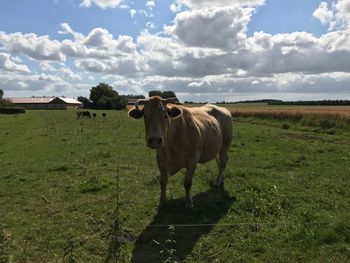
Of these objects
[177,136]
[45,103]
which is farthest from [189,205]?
[45,103]

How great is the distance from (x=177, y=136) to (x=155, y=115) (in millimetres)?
1227

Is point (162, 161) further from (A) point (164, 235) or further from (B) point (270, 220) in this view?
(B) point (270, 220)

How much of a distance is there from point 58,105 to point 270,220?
186452 mm

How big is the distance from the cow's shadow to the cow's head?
1563mm

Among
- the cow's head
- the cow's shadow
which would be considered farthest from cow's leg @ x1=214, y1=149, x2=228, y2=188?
the cow's head

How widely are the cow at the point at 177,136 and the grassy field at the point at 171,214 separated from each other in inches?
31.5

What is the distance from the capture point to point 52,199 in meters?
9.85

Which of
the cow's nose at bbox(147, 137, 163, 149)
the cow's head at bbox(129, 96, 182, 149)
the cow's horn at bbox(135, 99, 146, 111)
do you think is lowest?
the cow's nose at bbox(147, 137, 163, 149)

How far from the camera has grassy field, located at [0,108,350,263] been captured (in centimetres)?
647

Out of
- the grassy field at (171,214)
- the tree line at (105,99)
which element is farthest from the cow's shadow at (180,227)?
the tree line at (105,99)

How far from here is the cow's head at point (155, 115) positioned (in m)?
7.43

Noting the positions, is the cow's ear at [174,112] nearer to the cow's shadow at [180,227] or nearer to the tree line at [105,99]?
the cow's shadow at [180,227]

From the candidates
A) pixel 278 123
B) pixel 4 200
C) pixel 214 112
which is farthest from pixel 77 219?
pixel 278 123

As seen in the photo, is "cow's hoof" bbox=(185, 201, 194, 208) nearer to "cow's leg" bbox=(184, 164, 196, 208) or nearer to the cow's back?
"cow's leg" bbox=(184, 164, 196, 208)
